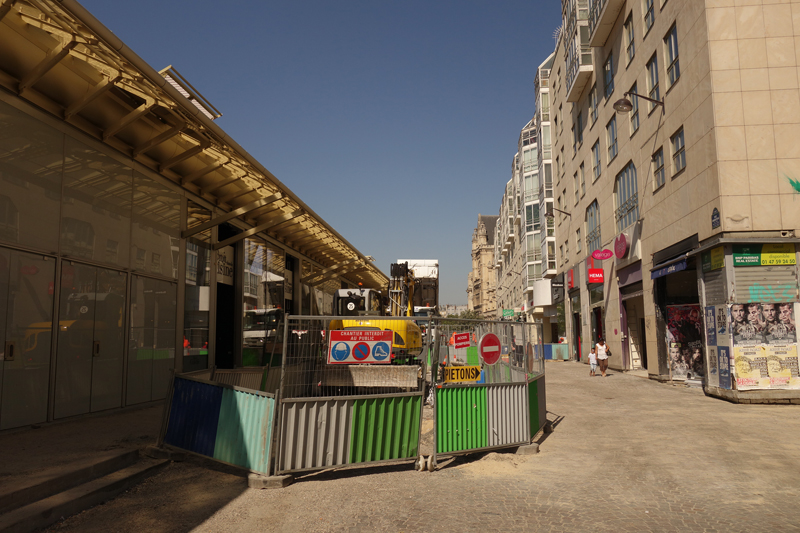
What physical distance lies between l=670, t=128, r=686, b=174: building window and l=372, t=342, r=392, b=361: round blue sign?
14.2m

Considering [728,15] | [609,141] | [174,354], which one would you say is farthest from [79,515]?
[609,141]

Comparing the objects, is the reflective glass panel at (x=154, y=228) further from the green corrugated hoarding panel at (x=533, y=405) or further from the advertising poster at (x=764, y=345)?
the advertising poster at (x=764, y=345)

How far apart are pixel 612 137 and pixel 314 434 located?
2301 cm

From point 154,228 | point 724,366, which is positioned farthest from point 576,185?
point 154,228

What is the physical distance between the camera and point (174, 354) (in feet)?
45.2

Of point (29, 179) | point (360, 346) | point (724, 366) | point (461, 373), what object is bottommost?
point (724, 366)

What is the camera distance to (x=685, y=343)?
19438 mm

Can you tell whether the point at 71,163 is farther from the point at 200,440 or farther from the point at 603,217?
the point at 603,217

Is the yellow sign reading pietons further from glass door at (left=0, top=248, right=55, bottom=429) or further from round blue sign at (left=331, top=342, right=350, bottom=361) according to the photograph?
glass door at (left=0, top=248, right=55, bottom=429)

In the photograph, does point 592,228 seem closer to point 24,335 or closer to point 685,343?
point 685,343

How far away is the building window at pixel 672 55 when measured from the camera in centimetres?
1786

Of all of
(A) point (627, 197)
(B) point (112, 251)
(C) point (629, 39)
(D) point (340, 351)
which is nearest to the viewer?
(D) point (340, 351)

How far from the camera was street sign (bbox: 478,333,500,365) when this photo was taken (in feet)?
28.2

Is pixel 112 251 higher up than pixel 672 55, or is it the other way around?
pixel 672 55
